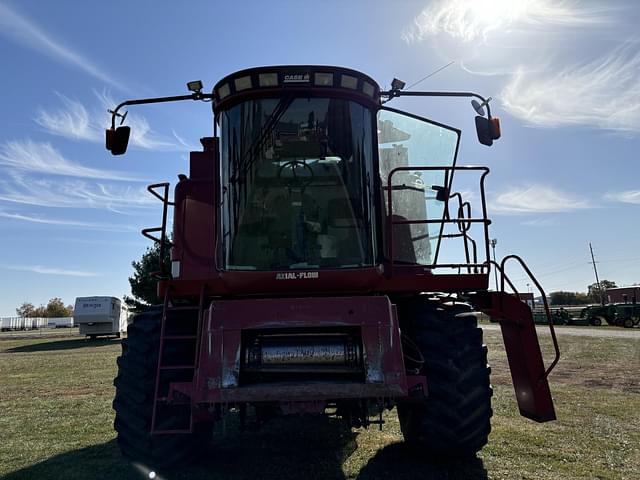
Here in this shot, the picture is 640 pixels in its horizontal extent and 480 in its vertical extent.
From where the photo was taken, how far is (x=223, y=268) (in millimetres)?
4262

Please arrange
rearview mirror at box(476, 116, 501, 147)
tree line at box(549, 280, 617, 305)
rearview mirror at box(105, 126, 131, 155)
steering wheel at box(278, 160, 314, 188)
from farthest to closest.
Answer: tree line at box(549, 280, 617, 305), rearview mirror at box(476, 116, 501, 147), rearview mirror at box(105, 126, 131, 155), steering wheel at box(278, 160, 314, 188)

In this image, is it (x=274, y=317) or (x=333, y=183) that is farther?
(x=333, y=183)

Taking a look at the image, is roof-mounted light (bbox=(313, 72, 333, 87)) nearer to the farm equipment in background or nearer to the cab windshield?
the cab windshield

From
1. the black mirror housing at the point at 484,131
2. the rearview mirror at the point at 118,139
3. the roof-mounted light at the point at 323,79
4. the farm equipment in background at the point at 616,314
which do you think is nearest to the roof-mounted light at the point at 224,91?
the roof-mounted light at the point at 323,79

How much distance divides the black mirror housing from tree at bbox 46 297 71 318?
12764 centimetres

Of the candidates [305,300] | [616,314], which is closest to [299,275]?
[305,300]

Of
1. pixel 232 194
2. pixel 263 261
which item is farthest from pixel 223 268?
pixel 232 194

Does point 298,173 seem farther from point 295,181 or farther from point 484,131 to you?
point 484,131

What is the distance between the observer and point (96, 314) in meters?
31.0

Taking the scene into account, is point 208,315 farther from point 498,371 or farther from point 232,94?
point 498,371

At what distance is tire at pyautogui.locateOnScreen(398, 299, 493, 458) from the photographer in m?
4.10

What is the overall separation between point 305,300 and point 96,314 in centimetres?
3073

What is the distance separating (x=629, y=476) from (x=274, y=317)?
3262 millimetres

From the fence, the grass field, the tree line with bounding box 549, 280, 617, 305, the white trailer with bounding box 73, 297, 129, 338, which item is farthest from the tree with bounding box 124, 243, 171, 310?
the tree line with bounding box 549, 280, 617, 305
